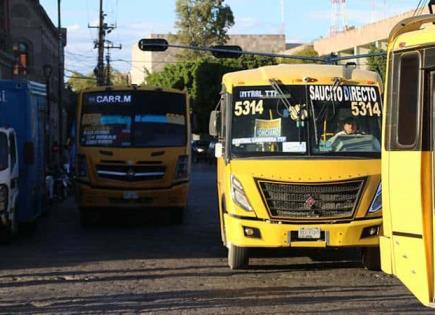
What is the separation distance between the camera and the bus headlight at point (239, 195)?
10.2 metres

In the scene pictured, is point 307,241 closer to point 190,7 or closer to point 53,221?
point 53,221

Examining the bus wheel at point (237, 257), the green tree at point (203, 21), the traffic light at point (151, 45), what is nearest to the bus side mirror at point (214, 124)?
the bus wheel at point (237, 257)

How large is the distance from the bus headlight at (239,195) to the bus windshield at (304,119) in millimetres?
507

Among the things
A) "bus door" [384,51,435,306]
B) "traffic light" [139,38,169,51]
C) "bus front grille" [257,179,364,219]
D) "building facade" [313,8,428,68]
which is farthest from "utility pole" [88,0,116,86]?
"bus door" [384,51,435,306]

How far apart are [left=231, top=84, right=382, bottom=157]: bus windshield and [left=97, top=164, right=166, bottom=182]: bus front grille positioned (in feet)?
17.2

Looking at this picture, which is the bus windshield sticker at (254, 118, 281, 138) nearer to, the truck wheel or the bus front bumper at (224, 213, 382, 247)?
the bus front bumper at (224, 213, 382, 247)

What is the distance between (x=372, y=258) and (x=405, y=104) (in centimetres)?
436

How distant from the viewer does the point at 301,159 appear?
408 inches

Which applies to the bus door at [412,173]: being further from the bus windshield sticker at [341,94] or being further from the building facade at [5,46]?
the building facade at [5,46]

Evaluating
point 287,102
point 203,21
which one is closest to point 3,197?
point 287,102

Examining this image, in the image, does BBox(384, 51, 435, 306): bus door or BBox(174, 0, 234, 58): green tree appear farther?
BBox(174, 0, 234, 58): green tree

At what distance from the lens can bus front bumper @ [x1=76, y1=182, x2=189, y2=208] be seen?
15617mm

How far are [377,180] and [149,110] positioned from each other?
23.8ft

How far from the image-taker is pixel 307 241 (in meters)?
9.96
